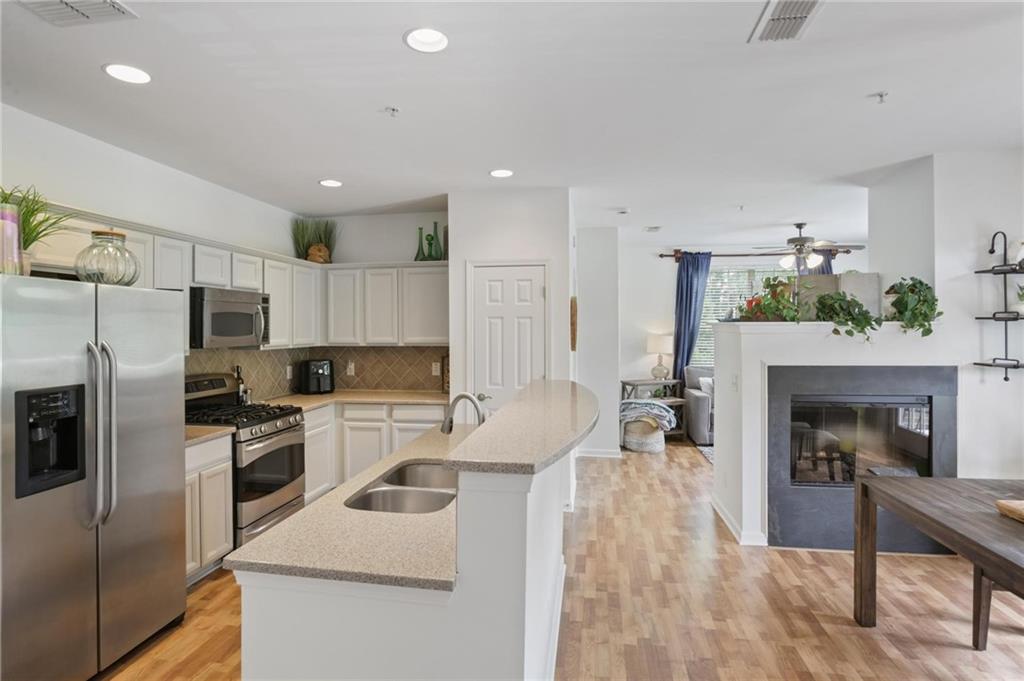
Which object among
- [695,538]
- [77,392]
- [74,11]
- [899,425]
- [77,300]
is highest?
[74,11]

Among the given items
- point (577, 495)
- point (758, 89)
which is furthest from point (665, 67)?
point (577, 495)

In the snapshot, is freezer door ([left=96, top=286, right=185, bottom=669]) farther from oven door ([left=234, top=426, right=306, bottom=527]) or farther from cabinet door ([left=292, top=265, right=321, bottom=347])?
cabinet door ([left=292, top=265, right=321, bottom=347])

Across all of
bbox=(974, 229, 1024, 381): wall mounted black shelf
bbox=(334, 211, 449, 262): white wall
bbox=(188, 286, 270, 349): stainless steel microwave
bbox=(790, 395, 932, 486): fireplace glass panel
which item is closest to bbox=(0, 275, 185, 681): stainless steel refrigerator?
bbox=(188, 286, 270, 349): stainless steel microwave

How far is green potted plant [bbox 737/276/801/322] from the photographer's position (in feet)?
11.3

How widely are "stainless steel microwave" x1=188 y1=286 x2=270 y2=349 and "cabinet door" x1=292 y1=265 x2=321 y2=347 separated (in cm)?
42

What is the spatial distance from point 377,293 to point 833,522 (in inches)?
154

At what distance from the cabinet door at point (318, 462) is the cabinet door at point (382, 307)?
2.98 feet

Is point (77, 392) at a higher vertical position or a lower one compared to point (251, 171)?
lower

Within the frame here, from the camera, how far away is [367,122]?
107 inches

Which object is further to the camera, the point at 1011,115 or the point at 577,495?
the point at 577,495

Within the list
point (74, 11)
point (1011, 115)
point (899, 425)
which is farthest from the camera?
point (899, 425)

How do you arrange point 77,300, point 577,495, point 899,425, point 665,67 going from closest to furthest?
point 77,300, point 665,67, point 899,425, point 577,495

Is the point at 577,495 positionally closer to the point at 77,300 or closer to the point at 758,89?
the point at 758,89

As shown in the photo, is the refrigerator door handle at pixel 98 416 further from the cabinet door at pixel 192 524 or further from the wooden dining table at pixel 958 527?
the wooden dining table at pixel 958 527
